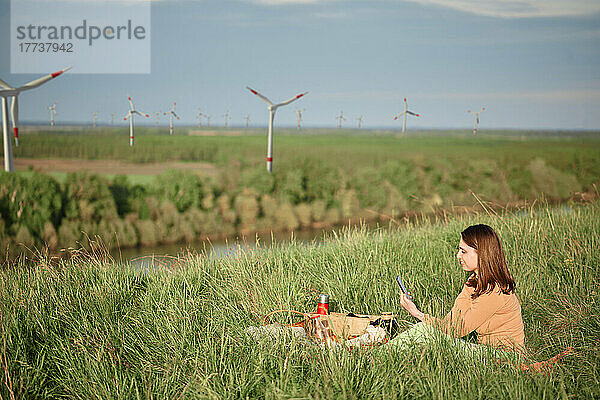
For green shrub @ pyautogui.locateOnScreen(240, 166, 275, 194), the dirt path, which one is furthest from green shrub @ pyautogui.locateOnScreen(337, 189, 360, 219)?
the dirt path

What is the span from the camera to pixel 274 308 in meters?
5.56

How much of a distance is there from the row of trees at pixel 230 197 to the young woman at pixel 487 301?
15.0 metres

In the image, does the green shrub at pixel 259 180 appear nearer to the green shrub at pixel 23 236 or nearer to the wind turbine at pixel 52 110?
the green shrub at pixel 23 236

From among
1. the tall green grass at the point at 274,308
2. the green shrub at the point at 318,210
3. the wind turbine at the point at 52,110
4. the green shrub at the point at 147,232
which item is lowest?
the green shrub at the point at 147,232

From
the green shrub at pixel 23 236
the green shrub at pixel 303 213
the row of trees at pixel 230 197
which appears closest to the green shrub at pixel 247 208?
the row of trees at pixel 230 197

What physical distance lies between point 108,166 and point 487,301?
30620mm

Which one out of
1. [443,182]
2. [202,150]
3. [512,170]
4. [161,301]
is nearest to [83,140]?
[202,150]

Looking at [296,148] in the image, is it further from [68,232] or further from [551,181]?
[68,232]

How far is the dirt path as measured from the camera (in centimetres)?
3011

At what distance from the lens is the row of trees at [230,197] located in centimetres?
2236

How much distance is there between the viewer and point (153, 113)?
131ft

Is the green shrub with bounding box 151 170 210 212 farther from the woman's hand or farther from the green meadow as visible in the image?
the woman's hand

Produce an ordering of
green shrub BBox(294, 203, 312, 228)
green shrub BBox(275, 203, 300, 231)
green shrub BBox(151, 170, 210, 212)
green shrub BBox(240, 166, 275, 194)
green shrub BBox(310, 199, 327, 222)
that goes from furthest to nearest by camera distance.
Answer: green shrub BBox(310, 199, 327, 222)
green shrub BBox(240, 166, 275, 194)
green shrub BBox(294, 203, 312, 228)
green shrub BBox(275, 203, 300, 231)
green shrub BBox(151, 170, 210, 212)

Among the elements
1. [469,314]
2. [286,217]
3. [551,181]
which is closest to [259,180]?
[286,217]
